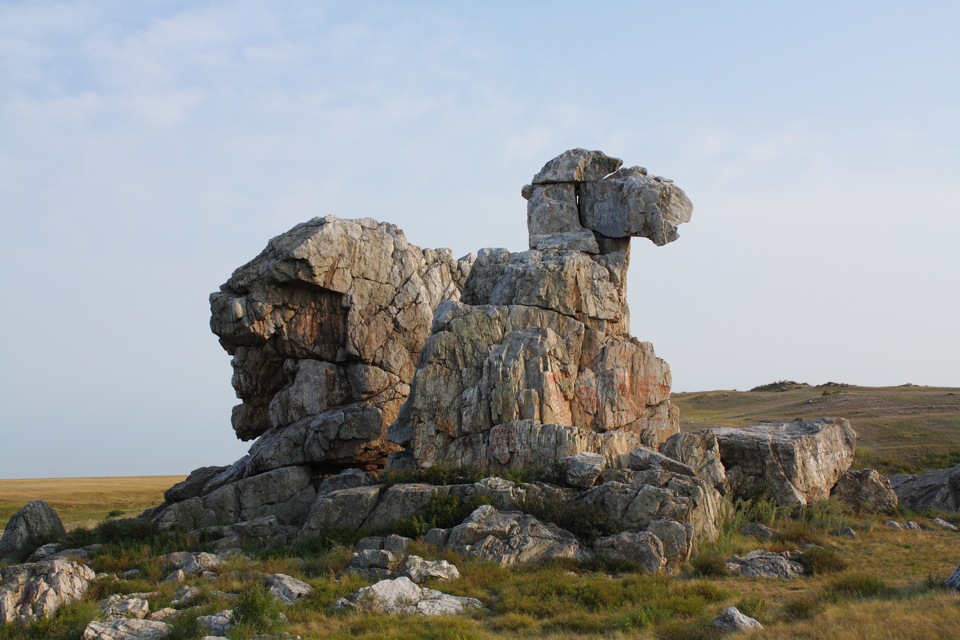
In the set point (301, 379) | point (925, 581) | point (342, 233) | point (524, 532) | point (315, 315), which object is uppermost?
point (342, 233)

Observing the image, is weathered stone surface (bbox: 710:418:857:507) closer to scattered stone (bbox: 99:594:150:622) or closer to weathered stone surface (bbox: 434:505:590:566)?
weathered stone surface (bbox: 434:505:590:566)

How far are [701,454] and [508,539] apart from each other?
409 inches

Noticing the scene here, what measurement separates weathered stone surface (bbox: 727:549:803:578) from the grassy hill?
78.7ft

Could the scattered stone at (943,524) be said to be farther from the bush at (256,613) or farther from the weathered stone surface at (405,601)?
the bush at (256,613)

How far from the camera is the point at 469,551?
76.9ft

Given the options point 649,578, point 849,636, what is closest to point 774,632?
point 849,636

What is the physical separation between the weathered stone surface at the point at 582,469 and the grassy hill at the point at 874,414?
932 inches

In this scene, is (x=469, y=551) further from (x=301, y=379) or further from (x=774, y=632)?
(x=301, y=379)

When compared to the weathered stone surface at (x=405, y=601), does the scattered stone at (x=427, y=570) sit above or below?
above

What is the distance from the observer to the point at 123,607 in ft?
63.5

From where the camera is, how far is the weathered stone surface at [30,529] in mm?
31625

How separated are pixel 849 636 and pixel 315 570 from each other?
1309cm

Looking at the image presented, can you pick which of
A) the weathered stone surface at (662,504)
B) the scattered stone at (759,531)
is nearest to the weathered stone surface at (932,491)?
the scattered stone at (759,531)

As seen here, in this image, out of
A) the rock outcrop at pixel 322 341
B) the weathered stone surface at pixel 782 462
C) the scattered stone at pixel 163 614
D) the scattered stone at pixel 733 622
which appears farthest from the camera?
the rock outcrop at pixel 322 341
